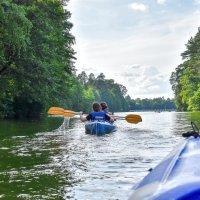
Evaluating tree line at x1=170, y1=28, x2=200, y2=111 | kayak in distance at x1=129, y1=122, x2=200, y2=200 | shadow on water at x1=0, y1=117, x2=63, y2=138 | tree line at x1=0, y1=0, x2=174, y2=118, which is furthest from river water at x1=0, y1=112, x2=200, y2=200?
tree line at x1=170, y1=28, x2=200, y2=111

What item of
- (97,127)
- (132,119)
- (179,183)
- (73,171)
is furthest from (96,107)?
(179,183)

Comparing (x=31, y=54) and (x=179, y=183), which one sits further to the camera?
(x=31, y=54)

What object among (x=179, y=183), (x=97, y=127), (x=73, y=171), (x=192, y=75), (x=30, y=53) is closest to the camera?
(x=179, y=183)

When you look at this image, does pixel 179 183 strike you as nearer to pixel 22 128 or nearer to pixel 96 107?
pixel 96 107

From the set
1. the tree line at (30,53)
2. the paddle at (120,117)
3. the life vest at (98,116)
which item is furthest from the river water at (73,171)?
the tree line at (30,53)

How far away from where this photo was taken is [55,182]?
21.8 ft

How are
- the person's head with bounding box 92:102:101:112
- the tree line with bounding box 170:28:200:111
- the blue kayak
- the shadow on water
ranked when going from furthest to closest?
the tree line with bounding box 170:28:200:111, the shadow on water, the person's head with bounding box 92:102:101:112, the blue kayak

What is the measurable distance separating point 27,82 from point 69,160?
1800 centimetres

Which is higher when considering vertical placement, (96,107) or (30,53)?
(30,53)

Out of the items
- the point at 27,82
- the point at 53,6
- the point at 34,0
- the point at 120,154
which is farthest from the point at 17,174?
the point at 53,6

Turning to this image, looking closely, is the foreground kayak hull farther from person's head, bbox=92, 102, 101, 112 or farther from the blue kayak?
person's head, bbox=92, 102, 101, 112

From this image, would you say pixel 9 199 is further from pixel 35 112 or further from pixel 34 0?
pixel 35 112

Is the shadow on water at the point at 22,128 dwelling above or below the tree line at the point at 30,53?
below

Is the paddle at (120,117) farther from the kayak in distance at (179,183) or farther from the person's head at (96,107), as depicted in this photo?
the kayak in distance at (179,183)
